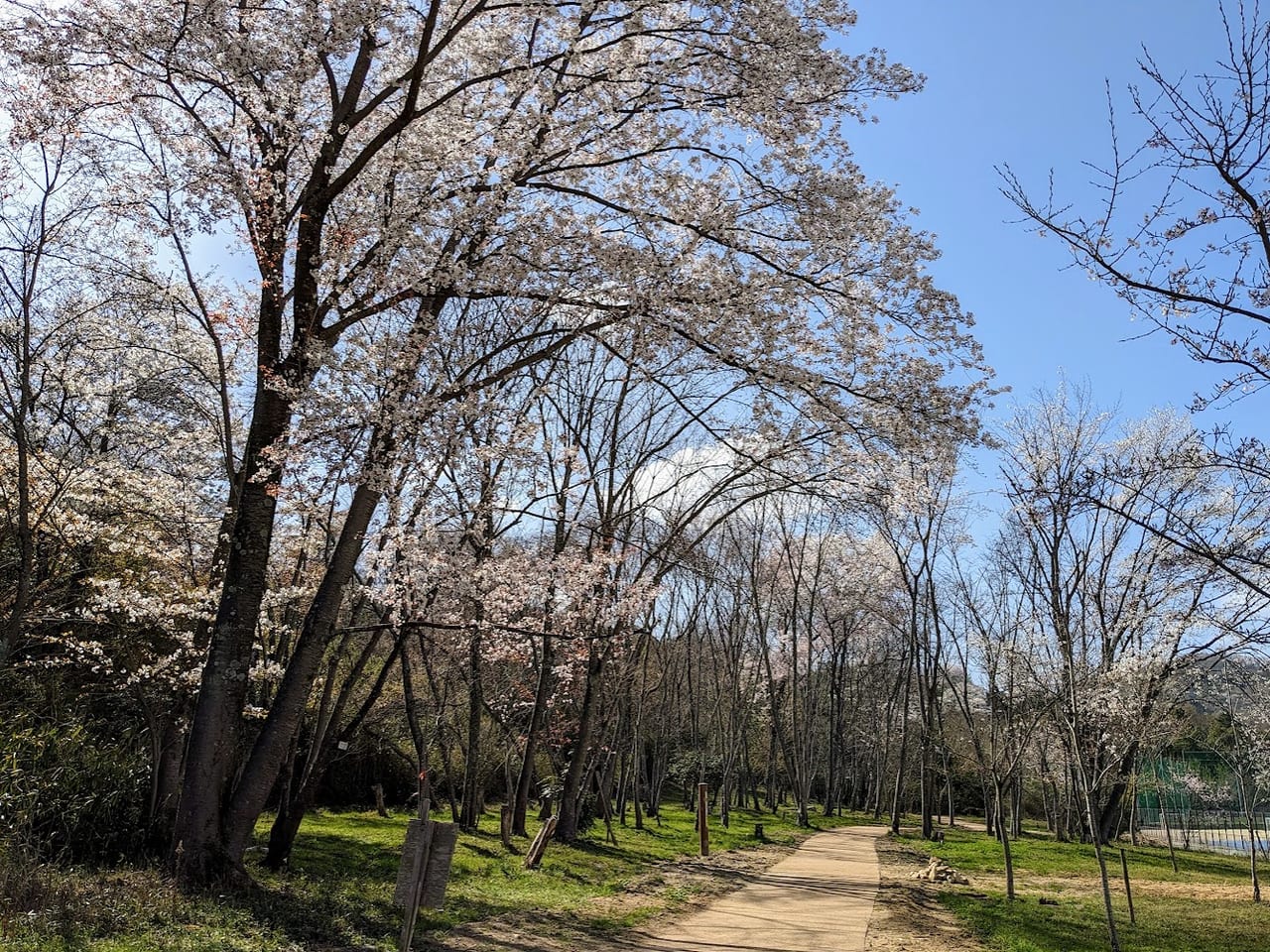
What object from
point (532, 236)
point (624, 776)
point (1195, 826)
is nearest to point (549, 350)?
point (532, 236)

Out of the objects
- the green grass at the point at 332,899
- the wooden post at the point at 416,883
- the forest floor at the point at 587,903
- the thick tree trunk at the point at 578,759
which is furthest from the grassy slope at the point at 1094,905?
the thick tree trunk at the point at 578,759

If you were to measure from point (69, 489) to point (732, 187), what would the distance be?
8.23 meters

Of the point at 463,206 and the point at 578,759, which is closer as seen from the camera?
the point at 463,206

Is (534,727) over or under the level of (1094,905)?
over

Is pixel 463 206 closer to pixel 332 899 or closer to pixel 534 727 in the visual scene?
pixel 332 899

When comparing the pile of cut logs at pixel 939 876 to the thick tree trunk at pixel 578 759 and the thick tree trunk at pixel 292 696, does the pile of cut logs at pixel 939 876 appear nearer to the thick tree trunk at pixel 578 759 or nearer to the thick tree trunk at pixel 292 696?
the thick tree trunk at pixel 578 759

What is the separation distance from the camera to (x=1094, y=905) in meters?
12.6

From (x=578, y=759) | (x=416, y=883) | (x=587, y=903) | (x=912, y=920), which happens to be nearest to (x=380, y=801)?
(x=578, y=759)

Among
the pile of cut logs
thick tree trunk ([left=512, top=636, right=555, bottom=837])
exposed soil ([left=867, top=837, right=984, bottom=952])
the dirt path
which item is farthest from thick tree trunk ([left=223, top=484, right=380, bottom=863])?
the pile of cut logs

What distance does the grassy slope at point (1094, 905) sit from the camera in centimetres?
973

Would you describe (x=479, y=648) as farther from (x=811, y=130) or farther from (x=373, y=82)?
(x=811, y=130)

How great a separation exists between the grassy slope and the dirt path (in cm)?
137

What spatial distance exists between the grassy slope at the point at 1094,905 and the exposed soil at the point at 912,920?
0.23m

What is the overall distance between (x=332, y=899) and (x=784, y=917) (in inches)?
183
